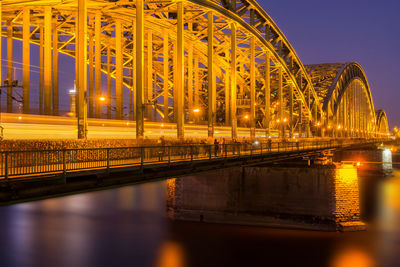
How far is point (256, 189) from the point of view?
41094mm

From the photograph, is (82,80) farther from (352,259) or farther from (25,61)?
(352,259)

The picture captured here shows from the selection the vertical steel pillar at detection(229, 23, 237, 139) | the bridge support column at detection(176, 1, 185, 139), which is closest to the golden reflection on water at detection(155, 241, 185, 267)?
the bridge support column at detection(176, 1, 185, 139)

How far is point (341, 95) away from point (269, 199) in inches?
3689

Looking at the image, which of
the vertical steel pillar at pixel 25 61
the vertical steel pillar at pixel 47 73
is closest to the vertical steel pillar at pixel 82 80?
the vertical steel pillar at pixel 47 73

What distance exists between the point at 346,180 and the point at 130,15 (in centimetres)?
2707

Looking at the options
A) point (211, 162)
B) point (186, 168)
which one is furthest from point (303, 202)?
point (186, 168)

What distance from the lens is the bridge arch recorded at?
390 feet

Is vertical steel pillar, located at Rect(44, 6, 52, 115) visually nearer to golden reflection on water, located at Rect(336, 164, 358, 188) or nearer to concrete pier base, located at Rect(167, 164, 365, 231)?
concrete pier base, located at Rect(167, 164, 365, 231)

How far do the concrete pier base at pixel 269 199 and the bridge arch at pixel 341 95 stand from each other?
243 feet

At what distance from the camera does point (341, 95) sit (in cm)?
12569

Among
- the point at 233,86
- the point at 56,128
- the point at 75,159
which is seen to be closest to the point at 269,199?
the point at 233,86

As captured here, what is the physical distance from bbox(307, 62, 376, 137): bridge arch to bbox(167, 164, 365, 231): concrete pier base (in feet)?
243

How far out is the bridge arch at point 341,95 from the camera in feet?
390

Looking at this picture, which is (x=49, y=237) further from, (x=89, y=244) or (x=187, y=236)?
(x=187, y=236)
